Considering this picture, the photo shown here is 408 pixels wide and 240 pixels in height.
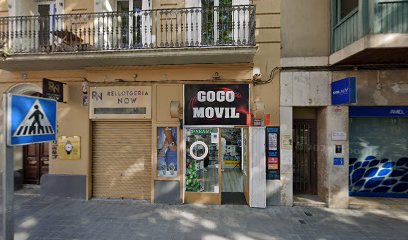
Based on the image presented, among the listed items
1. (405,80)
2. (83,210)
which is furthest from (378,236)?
(83,210)

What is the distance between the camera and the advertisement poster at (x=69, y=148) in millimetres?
7703

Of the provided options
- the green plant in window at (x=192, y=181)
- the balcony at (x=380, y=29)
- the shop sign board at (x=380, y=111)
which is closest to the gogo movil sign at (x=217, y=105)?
the green plant in window at (x=192, y=181)

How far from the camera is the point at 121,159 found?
7.75m

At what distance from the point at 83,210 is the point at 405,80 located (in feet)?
29.7

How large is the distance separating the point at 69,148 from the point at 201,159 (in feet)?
12.9

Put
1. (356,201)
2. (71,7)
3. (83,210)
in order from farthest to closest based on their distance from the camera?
(71,7) < (356,201) < (83,210)

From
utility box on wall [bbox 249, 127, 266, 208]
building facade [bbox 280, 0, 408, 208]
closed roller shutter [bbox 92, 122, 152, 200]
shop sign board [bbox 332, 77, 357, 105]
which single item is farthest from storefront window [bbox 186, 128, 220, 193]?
shop sign board [bbox 332, 77, 357, 105]

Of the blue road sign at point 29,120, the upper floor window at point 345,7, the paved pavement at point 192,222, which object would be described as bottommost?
the paved pavement at point 192,222

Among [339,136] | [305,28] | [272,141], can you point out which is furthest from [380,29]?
[272,141]

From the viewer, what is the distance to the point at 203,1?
24.8 feet

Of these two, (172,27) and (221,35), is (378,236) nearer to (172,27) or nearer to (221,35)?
(221,35)

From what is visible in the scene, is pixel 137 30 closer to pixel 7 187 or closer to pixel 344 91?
pixel 7 187

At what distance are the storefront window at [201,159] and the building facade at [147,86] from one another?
0.09 feet

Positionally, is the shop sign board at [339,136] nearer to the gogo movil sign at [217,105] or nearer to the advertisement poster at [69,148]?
the gogo movil sign at [217,105]
